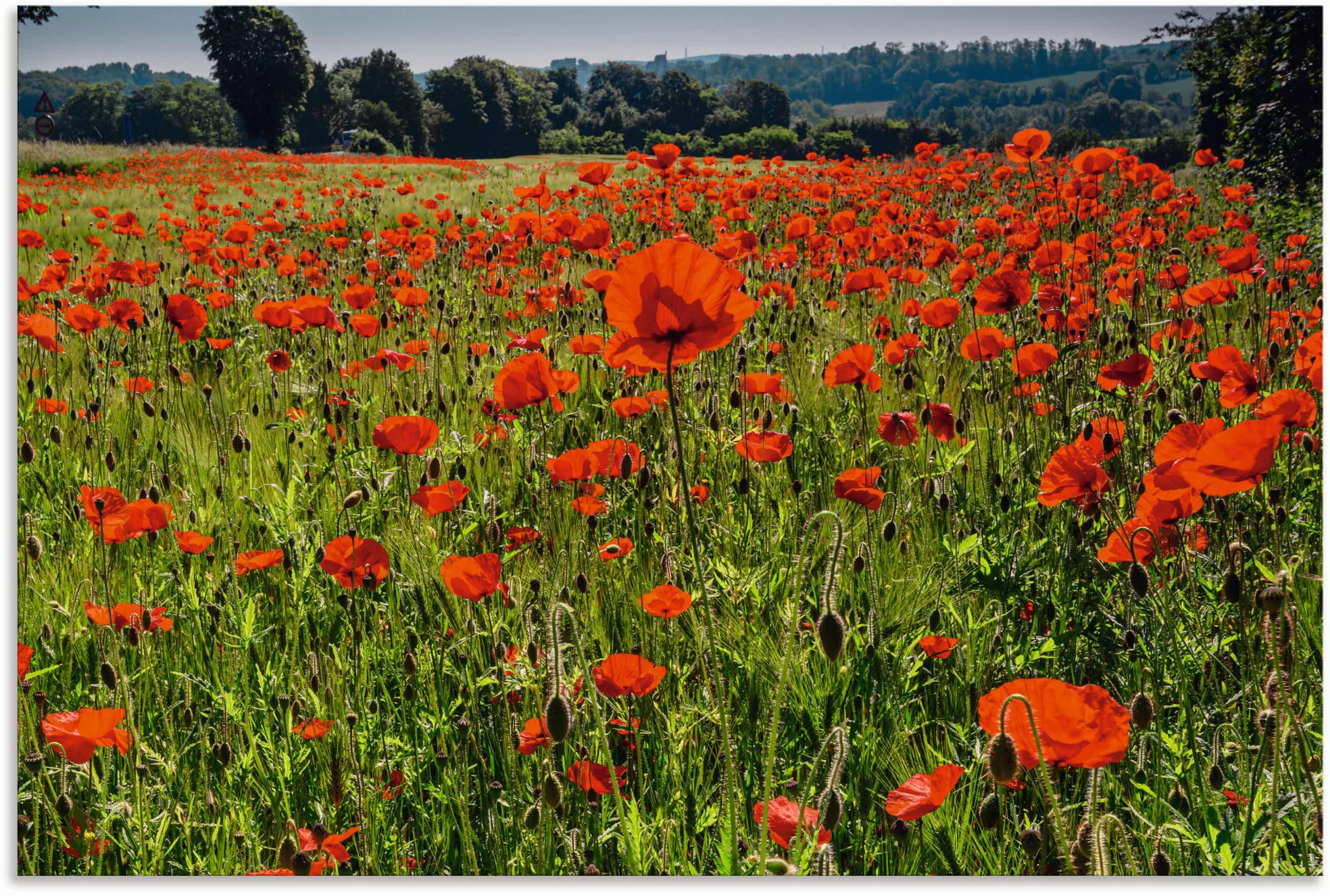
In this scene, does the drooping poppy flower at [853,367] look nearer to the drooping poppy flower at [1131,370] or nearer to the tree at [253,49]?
the drooping poppy flower at [1131,370]

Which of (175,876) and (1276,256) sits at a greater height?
(1276,256)

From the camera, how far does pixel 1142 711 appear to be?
112cm

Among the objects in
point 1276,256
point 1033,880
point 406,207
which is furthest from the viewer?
point 406,207

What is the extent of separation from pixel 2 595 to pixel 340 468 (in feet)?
2.90

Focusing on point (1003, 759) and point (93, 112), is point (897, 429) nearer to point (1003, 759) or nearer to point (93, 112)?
point (1003, 759)

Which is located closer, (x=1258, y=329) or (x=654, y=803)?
(x=654, y=803)

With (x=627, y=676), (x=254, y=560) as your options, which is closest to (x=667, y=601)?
(x=627, y=676)

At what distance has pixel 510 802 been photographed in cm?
139

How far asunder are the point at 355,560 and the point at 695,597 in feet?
2.24

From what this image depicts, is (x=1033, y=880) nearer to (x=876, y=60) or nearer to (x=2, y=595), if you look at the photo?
(x=2, y=595)

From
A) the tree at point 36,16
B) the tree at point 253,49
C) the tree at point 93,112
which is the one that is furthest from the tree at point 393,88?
the tree at point 93,112

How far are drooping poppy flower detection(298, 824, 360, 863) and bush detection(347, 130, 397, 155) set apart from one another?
14.2 ft

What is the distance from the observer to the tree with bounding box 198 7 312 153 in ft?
7.54

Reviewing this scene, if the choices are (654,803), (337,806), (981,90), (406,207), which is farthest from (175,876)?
(406,207)
